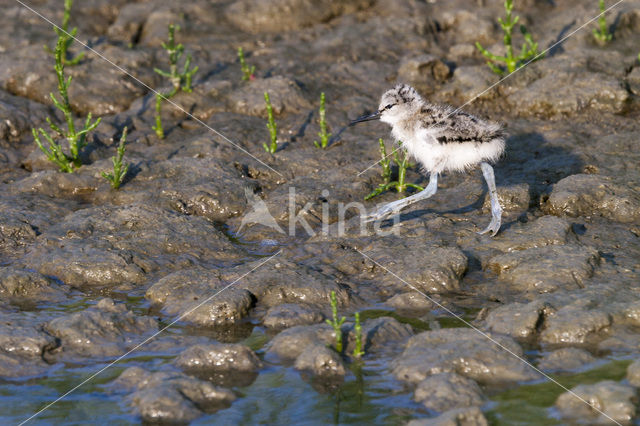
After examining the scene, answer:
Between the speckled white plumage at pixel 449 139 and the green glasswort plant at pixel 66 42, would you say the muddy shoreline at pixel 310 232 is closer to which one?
the green glasswort plant at pixel 66 42

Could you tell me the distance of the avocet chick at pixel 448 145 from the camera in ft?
21.9

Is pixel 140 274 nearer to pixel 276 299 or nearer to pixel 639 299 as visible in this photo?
pixel 276 299

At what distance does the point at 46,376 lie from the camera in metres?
5.05

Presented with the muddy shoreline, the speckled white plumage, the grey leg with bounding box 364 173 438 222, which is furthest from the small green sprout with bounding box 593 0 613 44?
the grey leg with bounding box 364 173 438 222

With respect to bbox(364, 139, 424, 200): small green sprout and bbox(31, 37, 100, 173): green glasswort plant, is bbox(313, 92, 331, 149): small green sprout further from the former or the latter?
bbox(31, 37, 100, 173): green glasswort plant

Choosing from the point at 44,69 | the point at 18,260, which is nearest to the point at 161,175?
the point at 18,260

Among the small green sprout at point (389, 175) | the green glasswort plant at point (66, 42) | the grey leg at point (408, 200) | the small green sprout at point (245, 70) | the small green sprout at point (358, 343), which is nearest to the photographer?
the small green sprout at point (358, 343)

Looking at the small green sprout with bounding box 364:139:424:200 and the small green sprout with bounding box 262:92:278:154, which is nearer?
the small green sprout with bounding box 364:139:424:200

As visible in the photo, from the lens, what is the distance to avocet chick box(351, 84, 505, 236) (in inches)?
263

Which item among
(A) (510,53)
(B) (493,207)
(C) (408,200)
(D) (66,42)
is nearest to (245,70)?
(D) (66,42)

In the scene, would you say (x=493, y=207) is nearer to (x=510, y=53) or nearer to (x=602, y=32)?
(x=510, y=53)

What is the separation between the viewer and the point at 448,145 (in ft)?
21.9

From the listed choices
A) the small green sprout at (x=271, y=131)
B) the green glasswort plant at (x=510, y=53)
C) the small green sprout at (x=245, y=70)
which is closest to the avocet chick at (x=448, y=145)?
the small green sprout at (x=271, y=131)

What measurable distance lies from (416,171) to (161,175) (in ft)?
8.71
